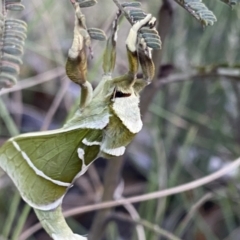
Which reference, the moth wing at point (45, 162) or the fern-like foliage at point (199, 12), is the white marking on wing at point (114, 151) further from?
the fern-like foliage at point (199, 12)

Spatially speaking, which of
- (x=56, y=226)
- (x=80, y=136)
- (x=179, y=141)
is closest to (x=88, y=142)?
(x=80, y=136)

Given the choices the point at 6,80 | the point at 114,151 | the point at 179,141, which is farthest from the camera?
the point at 179,141

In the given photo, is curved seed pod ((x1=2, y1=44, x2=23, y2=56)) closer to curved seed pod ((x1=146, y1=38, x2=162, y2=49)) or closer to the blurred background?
curved seed pod ((x1=146, y1=38, x2=162, y2=49))

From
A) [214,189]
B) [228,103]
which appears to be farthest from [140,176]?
[228,103]

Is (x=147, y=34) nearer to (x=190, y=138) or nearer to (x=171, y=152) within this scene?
(x=190, y=138)

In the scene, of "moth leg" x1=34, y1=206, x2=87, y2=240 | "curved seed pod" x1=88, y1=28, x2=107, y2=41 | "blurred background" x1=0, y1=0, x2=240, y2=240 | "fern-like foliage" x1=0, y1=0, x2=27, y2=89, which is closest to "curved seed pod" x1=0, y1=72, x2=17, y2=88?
"fern-like foliage" x1=0, y1=0, x2=27, y2=89

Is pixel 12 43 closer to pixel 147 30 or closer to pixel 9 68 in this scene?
pixel 9 68
